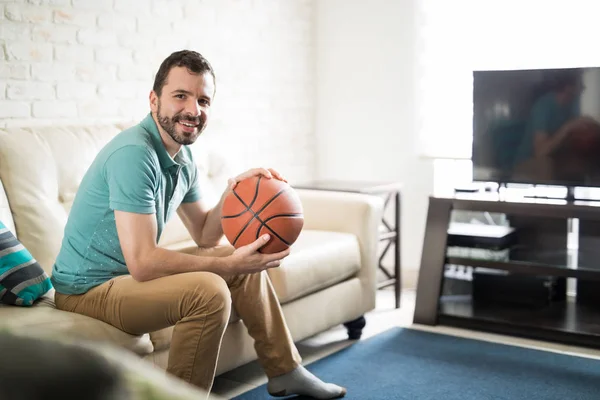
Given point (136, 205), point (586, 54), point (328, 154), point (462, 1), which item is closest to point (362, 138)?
point (328, 154)

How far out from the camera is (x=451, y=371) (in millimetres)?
3236

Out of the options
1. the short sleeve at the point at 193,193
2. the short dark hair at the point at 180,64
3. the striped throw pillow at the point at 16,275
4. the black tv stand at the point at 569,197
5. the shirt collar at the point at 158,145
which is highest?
the short dark hair at the point at 180,64

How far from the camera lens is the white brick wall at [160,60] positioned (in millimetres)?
3293

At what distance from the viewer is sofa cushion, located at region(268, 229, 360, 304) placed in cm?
→ 312

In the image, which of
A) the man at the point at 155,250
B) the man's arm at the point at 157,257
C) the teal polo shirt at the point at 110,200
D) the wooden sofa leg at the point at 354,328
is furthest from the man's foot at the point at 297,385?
the wooden sofa leg at the point at 354,328

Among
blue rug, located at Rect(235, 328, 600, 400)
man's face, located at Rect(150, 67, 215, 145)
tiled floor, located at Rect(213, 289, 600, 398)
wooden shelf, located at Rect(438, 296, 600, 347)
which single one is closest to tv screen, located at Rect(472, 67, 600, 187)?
wooden shelf, located at Rect(438, 296, 600, 347)

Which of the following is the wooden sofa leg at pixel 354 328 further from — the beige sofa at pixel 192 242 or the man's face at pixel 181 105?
the man's face at pixel 181 105

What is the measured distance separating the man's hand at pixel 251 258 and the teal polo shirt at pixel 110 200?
0.90 ft

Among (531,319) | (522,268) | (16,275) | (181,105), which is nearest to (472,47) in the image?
(522,268)

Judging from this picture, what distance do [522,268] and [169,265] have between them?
2012 mm

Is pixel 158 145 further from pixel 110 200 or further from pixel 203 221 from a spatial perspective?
pixel 203 221

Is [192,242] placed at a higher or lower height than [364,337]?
higher

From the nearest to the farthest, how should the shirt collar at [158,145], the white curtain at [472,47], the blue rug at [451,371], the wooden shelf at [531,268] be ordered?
the shirt collar at [158,145] < the blue rug at [451,371] < the wooden shelf at [531,268] < the white curtain at [472,47]

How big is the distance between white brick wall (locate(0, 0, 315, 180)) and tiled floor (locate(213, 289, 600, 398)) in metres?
0.92
